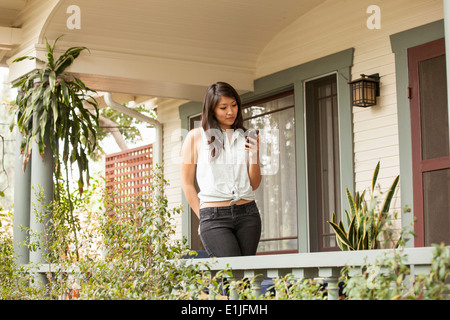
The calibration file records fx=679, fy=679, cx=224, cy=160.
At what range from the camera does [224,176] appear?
3.21 metres

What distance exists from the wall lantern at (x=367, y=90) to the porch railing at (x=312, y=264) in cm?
267

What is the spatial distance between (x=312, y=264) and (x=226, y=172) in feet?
2.55

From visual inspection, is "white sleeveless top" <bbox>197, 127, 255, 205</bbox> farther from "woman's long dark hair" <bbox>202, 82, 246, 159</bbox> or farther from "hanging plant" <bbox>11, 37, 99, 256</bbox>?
"hanging plant" <bbox>11, 37, 99, 256</bbox>

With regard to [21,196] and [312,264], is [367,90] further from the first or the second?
[21,196]

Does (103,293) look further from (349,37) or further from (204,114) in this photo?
(349,37)

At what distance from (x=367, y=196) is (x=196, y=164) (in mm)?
2420

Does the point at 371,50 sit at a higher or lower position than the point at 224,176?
higher

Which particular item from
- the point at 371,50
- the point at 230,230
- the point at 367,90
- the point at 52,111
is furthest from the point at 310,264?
the point at 52,111

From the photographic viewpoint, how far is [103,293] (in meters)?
2.91

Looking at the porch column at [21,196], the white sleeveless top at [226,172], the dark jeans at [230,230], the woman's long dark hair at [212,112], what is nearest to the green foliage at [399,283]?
the dark jeans at [230,230]

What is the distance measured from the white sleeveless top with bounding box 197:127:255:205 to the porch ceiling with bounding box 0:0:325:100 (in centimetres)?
266

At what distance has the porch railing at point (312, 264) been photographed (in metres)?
2.23

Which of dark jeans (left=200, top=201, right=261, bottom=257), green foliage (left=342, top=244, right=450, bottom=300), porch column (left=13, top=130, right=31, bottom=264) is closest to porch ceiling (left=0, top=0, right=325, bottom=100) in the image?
porch column (left=13, top=130, right=31, bottom=264)

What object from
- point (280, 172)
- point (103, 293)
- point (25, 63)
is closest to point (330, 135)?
point (280, 172)
